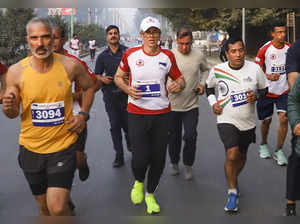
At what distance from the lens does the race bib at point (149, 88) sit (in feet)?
13.8

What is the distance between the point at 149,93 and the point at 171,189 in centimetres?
141

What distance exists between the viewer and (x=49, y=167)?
3.26 metres

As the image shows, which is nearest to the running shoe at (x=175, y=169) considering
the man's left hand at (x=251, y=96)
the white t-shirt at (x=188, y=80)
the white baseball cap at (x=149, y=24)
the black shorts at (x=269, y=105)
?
the white t-shirt at (x=188, y=80)

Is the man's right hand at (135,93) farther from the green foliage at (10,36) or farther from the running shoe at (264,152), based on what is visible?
the green foliage at (10,36)

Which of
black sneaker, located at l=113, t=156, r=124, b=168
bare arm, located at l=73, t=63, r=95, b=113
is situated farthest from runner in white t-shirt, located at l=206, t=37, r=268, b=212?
black sneaker, located at l=113, t=156, r=124, b=168

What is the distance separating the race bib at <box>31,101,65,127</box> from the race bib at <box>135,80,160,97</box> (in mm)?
1103

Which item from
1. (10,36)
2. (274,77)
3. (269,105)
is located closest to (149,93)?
(274,77)

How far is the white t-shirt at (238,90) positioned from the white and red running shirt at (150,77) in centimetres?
59

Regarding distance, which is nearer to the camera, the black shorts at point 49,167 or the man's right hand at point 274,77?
the black shorts at point 49,167

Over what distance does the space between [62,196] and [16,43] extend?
68.7ft

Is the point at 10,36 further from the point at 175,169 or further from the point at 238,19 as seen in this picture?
the point at 175,169

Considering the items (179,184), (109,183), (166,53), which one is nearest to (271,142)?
(179,184)

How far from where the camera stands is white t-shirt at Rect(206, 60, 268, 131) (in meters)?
4.42

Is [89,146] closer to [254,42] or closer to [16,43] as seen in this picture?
[16,43]
